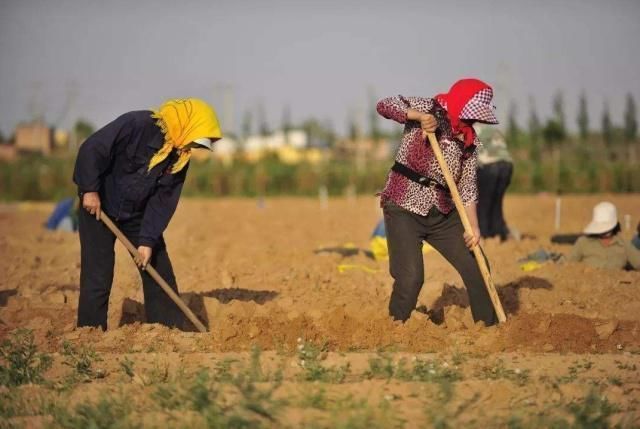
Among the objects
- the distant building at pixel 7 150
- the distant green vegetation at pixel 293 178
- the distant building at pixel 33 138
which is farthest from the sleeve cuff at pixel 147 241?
the distant building at pixel 7 150

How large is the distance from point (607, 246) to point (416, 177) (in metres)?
4.24

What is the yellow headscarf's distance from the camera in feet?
22.2

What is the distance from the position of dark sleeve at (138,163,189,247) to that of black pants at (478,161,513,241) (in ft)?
21.4

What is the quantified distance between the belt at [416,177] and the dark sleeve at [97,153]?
1673 mm

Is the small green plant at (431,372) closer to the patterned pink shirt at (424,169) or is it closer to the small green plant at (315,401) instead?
the small green plant at (315,401)

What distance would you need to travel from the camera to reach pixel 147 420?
4949 mm

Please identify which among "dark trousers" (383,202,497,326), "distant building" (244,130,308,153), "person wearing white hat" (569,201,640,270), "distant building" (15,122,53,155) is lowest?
"distant building" (244,130,308,153)

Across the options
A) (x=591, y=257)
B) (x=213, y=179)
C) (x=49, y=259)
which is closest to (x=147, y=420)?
(x=591, y=257)

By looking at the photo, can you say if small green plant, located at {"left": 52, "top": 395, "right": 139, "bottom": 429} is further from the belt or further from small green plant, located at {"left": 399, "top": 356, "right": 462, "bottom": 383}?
the belt

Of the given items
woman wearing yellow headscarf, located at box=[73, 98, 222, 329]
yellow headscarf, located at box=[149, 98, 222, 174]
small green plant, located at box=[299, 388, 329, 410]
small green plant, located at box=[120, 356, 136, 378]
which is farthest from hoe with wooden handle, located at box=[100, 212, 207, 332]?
small green plant, located at box=[299, 388, 329, 410]

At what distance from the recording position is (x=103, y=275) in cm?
712

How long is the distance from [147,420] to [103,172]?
230 cm

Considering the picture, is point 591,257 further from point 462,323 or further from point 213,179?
point 213,179

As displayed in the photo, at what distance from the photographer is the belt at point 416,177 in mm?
6699
